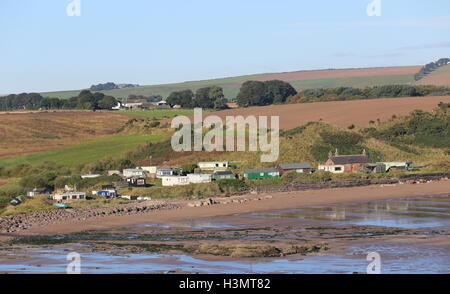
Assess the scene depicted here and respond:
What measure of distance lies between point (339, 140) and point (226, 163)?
1424cm

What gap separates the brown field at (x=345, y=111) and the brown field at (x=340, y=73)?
5507 centimetres

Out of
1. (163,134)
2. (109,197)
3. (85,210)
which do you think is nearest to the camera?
(85,210)

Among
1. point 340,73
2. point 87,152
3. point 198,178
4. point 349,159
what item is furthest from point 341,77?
point 198,178

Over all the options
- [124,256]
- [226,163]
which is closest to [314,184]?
[226,163]

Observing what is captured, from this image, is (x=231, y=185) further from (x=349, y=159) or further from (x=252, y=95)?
(x=252, y=95)

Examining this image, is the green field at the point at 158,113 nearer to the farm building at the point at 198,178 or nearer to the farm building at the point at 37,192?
the farm building at the point at 198,178

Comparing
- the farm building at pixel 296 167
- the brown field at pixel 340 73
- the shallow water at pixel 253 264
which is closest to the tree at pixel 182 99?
the brown field at pixel 340 73

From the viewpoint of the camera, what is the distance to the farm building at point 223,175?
226 feet

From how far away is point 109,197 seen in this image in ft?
206

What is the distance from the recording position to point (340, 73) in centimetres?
18650

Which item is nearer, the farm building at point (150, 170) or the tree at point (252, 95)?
the farm building at point (150, 170)

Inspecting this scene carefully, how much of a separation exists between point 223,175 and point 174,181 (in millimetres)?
4207

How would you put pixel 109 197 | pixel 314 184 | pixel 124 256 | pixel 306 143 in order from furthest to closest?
pixel 306 143 → pixel 314 184 → pixel 109 197 → pixel 124 256
